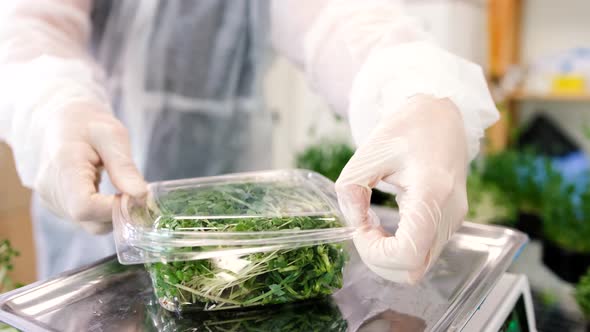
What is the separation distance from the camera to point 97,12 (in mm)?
862

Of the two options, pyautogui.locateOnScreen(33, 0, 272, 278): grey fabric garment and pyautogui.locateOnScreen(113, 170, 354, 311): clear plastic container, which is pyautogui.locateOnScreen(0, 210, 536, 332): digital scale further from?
pyautogui.locateOnScreen(33, 0, 272, 278): grey fabric garment

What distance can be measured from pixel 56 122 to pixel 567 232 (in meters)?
1.02

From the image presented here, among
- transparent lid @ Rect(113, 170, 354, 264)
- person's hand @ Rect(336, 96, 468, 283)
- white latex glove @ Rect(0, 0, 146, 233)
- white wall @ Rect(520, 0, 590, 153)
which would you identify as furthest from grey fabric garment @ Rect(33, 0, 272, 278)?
white wall @ Rect(520, 0, 590, 153)

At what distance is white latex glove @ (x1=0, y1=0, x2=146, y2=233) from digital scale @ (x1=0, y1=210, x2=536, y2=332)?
84mm

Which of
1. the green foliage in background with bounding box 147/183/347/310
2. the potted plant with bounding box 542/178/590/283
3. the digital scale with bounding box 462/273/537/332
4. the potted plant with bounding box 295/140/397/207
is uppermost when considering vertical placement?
the green foliage in background with bounding box 147/183/347/310

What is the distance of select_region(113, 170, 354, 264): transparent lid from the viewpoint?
41cm

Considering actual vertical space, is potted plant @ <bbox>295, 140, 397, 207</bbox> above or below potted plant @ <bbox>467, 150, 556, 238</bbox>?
above

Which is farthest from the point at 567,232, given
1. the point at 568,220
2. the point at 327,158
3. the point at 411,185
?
the point at 411,185

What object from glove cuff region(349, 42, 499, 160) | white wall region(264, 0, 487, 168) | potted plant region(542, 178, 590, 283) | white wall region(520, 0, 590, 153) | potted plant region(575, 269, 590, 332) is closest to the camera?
glove cuff region(349, 42, 499, 160)

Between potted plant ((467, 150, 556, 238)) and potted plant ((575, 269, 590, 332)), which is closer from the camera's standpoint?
potted plant ((575, 269, 590, 332))

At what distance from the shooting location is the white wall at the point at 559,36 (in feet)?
5.40

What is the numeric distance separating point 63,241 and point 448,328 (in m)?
0.75

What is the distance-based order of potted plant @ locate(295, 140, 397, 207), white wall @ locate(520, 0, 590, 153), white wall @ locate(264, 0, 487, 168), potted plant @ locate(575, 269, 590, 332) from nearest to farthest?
1. potted plant @ locate(575, 269, 590, 332)
2. potted plant @ locate(295, 140, 397, 207)
3. white wall @ locate(264, 0, 487, 168)
4. white wall @ locate(520, 0, 590, 153)

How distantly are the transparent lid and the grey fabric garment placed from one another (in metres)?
0.40
